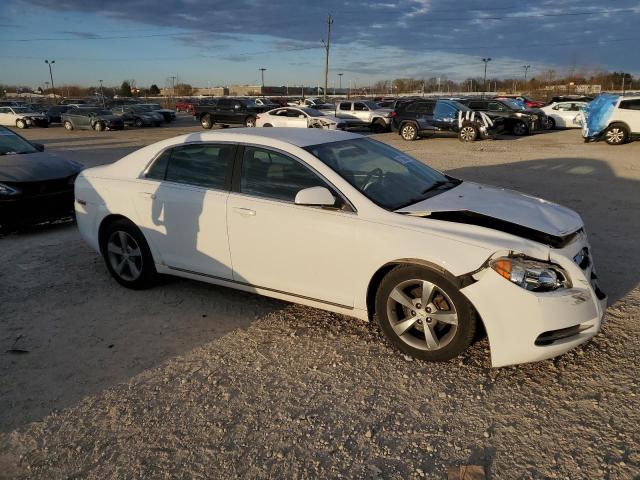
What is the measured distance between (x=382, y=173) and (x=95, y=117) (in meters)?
29.4

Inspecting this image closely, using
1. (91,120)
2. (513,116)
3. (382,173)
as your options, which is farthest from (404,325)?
(91,120)

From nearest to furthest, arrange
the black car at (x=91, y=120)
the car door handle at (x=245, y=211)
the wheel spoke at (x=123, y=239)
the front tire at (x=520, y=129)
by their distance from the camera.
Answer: the car door handle at (x=245, y=211) < the wheel spoke at (x=123, y=239) < the front tire at (x=520, y=129) < the black car at (x=91, y=120)

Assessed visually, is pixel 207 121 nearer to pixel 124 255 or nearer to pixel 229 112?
pixel 229 112

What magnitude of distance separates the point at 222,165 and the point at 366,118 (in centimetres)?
2320

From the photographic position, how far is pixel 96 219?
200 inches

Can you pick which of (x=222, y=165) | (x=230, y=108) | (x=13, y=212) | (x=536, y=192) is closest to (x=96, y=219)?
(x=222, y=165)

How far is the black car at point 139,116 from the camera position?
32.6 metres

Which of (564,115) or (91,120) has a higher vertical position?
(564,115)

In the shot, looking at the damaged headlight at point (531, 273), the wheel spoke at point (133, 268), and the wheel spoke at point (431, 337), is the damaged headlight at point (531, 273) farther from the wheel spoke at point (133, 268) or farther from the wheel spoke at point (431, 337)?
the wheel spoke at point (133, 268)

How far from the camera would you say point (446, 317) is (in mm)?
3391

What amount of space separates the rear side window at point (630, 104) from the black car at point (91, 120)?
25.5 meters

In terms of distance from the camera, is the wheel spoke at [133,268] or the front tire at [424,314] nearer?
the front tire at [424,314]

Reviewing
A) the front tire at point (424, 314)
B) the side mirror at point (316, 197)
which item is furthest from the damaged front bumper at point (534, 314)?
the side mirror at point (316, 197)

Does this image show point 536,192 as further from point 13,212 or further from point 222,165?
point 13,212
